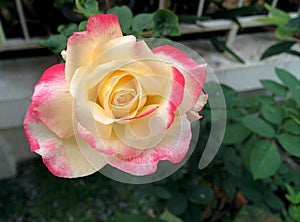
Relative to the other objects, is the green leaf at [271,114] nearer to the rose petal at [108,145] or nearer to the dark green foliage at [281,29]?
the dark green foliage at [281,29]

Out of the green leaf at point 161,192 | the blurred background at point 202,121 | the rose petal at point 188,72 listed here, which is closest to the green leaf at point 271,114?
the blurred background at point 202,121

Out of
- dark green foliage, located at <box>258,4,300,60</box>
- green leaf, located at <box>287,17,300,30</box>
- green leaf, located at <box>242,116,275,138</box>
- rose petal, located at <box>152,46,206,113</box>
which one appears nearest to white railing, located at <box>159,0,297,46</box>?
dark green foliage, located at <box>258,4,300,60</box>

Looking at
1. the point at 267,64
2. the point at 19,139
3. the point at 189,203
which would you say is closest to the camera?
the point at 189,203

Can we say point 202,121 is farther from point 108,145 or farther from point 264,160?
point 108,145

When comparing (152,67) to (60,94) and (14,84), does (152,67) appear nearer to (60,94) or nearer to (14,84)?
(60,94)

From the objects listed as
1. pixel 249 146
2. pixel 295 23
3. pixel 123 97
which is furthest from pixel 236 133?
pixel 123 97

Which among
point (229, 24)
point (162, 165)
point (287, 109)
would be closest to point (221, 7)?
point (229, 24)

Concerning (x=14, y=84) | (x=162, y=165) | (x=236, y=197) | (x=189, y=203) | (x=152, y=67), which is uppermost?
(x=152, y=67)
